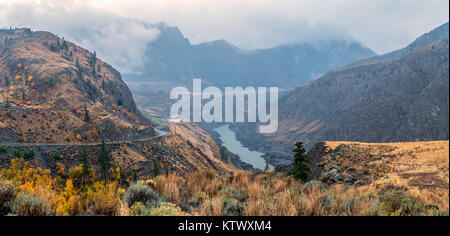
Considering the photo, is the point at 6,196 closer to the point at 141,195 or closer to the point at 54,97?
the point at 141,195

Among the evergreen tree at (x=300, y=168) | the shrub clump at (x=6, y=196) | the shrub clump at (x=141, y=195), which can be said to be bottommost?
the evergreen tree at (x=300, y=168)

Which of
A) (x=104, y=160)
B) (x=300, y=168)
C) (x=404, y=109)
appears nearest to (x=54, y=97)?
(x=104, y=160)

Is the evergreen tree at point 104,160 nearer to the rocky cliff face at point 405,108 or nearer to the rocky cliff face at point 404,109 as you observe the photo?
the rocky cliff face at point 405,108

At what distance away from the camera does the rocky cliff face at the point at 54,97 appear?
69188 millimetres

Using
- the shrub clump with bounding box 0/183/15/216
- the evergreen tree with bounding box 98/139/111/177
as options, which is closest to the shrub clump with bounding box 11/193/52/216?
the shrub clump with bounding box 0/183/15/216

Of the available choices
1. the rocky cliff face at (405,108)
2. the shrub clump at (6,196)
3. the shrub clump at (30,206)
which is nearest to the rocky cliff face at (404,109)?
the rocky cliff face at (405,108)

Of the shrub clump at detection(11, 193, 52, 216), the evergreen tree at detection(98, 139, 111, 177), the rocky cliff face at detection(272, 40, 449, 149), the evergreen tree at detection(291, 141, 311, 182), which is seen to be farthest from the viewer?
the rocky cliff face at detection(272, 40, 449, 149)

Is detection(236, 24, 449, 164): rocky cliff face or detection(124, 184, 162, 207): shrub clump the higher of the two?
detection(236, 24, 449, 164): rocky cliff face

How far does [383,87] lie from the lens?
17388 centimetres

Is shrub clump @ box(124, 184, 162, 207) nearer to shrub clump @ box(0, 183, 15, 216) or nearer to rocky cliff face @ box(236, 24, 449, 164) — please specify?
shrub clump @ box(0, 183, 15, 216)

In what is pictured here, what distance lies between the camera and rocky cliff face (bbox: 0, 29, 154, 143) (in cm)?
6919

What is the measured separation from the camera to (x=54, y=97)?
297ft
